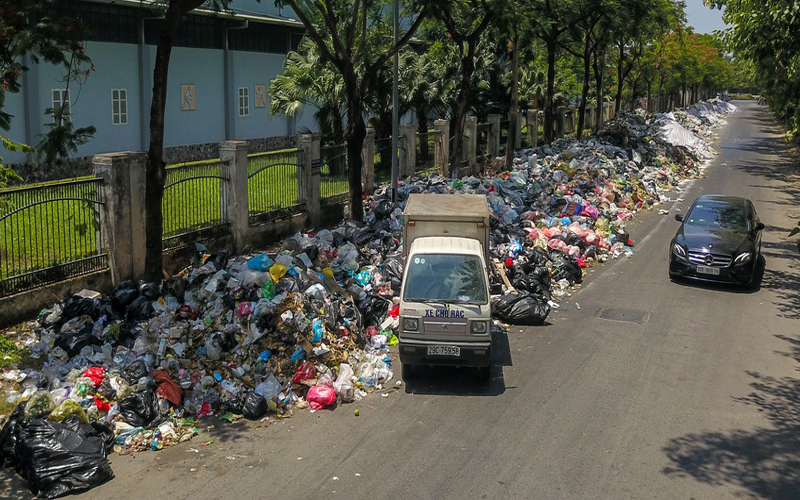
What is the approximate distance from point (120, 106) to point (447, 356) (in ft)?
71.8

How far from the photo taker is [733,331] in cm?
1324

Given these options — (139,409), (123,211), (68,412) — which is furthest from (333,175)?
(68,412)

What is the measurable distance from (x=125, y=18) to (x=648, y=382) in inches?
936

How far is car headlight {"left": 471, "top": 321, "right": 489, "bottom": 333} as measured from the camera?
1040 cm

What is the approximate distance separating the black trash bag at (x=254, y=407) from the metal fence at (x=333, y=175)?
997 cm

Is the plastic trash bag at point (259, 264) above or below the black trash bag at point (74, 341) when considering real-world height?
above

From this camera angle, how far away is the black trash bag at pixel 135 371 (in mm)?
9992

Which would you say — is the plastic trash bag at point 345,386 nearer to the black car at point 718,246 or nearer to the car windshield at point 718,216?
the black car at point 718,246

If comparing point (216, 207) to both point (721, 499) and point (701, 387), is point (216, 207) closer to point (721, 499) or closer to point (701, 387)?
point (701, 387)

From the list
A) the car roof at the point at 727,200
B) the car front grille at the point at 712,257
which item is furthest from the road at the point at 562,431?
the car roof at the point at 727,200

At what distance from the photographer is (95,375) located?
988cm

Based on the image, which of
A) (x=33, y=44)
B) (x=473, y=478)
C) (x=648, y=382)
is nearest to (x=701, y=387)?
(x=648, y=382)


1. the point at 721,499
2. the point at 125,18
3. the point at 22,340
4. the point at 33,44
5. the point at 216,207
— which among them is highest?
the point at 125,18

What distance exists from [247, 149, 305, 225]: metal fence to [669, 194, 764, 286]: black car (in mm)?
8497
